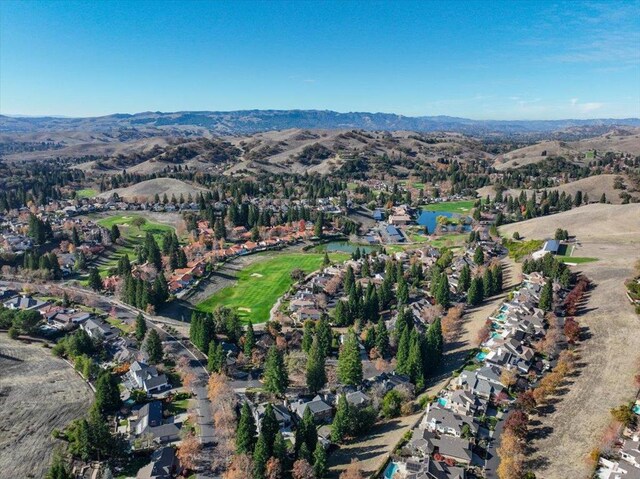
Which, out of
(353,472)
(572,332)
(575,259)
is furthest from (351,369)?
(575,259)

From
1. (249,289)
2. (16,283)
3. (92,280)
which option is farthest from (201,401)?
(16,283)

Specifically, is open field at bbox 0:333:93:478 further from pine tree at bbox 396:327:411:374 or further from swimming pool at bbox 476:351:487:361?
swimming pool at bbox 476:351:487:361

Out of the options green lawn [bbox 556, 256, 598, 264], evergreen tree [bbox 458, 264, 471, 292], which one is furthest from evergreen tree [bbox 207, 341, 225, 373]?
green lawn [bbox 556, 256, 598, 264]

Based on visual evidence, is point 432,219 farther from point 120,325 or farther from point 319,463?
point 319,463

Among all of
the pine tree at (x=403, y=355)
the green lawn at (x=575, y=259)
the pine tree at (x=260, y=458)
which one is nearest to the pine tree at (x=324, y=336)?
the pine tree at (x=403, y=355)

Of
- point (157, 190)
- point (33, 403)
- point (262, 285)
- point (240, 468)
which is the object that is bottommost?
point (33, 403)

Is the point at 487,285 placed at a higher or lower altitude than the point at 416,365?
higher
